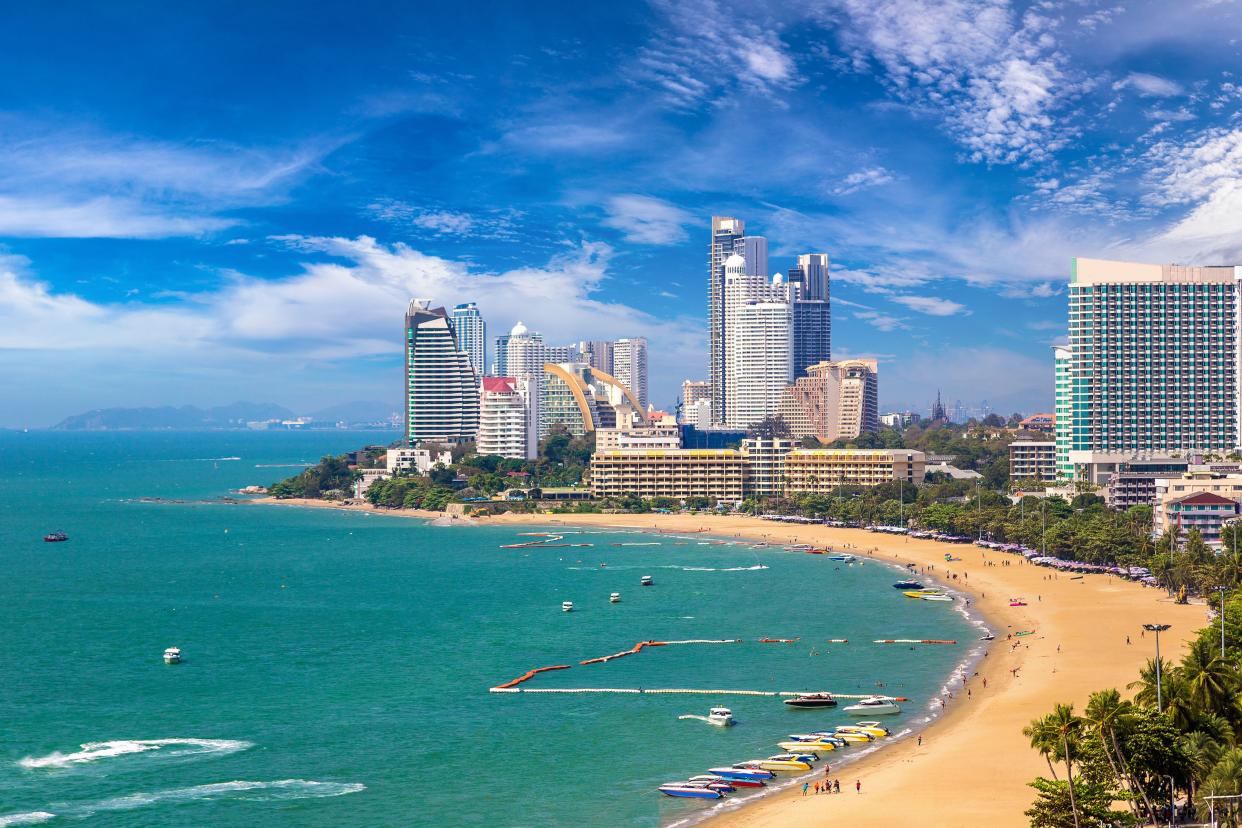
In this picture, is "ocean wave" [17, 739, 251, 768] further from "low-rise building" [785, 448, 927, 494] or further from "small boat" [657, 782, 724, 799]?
"low-rise building" [785, 448, 927, 494]

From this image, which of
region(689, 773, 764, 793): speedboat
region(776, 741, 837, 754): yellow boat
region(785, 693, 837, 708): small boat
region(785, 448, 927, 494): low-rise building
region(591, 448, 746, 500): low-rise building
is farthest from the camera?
region(591, 448, 746, 500): low-rise building

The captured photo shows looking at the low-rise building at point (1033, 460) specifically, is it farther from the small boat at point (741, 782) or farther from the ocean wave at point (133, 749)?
the ocean wave at point (133, 749)

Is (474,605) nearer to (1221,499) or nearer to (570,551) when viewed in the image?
(570,551)

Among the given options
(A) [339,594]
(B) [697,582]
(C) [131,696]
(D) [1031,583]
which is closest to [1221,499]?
(D) [1031,583]

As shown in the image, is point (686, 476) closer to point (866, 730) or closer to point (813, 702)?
point (813, 702)

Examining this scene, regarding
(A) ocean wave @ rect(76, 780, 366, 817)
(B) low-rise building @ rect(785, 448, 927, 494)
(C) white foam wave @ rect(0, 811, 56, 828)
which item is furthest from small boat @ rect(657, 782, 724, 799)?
(B) low-rise building @ rect(785, 448, 927, 494)

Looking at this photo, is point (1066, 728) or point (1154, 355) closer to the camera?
point (1066, 728)

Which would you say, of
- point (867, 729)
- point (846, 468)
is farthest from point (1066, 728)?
point (846, 468)
